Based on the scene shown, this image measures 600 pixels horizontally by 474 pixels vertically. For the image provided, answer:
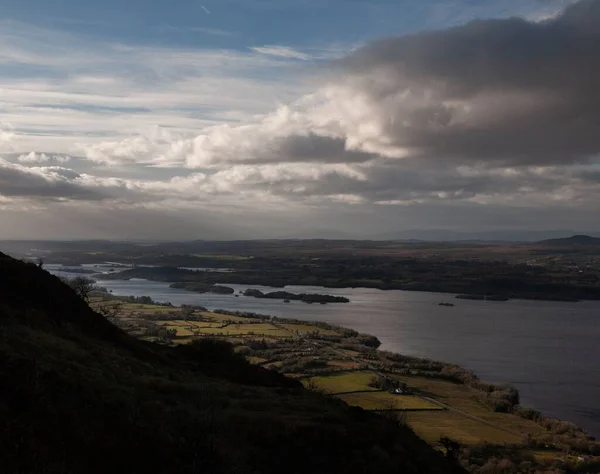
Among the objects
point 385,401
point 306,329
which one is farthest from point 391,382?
point 306,329

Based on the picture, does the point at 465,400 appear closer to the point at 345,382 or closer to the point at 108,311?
the point at 345,382

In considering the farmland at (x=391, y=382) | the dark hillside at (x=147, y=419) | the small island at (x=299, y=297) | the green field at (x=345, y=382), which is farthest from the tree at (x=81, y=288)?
the small island at (x=299, y=297)

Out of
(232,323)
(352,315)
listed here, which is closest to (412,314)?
(352,315)

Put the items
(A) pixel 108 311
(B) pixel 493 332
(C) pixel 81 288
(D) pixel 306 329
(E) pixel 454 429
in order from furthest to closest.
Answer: (B) pixel 493 332, (D) pixel 306 329, (A) pixel 108 311, (C) pixel 81 288, (E) pixel 454 429

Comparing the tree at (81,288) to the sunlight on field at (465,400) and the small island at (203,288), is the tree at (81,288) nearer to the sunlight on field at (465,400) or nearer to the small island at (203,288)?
the sunlight on field at (465,400)

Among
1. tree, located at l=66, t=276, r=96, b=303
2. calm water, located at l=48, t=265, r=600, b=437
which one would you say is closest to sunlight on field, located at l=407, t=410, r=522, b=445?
calm water, located at l=48, t=265, r=600, b=437

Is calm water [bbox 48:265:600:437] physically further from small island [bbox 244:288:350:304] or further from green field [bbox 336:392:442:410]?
green field [bbox 336:392:442:410]
